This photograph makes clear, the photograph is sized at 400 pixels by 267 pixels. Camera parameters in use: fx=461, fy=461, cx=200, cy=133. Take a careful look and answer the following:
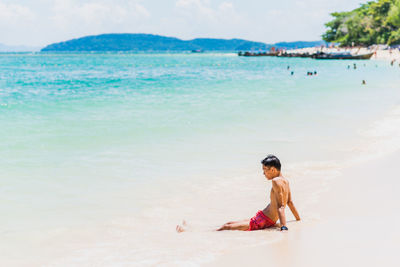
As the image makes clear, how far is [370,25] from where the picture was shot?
379ft

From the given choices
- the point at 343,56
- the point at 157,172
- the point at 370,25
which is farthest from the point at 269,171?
the point at 370,25

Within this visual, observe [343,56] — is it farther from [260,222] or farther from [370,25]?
[260,222]

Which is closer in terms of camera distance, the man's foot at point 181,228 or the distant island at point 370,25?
the man's foot at point 181,228

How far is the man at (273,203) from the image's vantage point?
571cm

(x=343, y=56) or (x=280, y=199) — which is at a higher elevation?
(x=280, y=199)

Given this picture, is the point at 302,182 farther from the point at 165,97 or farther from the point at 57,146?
the point at 165,97

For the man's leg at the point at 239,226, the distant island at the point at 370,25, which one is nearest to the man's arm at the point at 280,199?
the man's leg at the point at 239,226

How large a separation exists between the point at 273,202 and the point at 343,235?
94 centimetres

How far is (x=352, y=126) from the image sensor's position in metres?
16.1

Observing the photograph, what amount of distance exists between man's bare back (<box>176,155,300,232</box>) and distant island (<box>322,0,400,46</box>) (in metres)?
103

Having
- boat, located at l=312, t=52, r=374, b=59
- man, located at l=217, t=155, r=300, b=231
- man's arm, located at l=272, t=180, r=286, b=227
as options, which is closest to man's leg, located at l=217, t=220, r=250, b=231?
man, located at l=217, t=155, r=300, b=231

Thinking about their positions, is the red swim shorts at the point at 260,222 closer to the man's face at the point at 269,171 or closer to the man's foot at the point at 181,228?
the man's face at the point at 269,171

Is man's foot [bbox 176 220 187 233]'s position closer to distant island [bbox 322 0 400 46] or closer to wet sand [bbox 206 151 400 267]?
wet sand [bbox 206 151 400 267]

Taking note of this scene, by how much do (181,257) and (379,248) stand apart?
2261 mm
